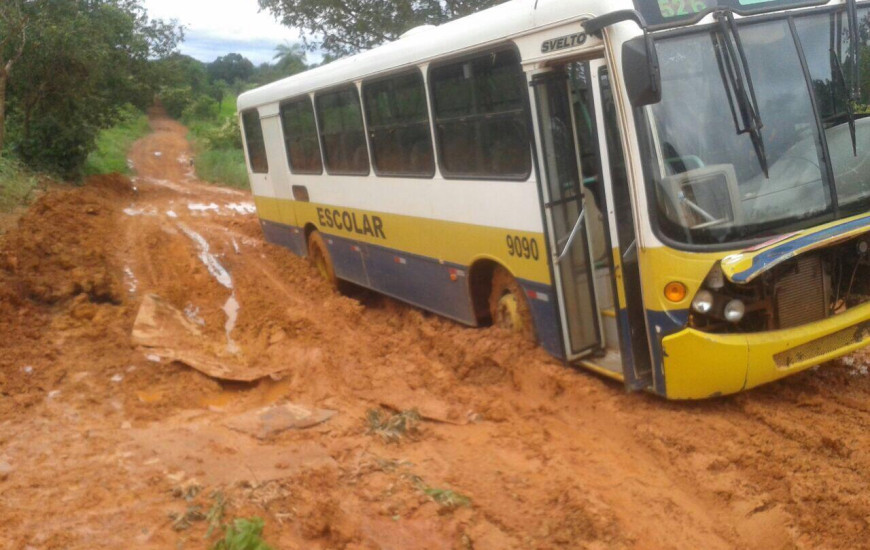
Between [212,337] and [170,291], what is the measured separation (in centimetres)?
195

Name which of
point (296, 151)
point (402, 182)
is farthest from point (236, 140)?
point (402, 182)

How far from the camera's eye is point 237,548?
4.01 meters

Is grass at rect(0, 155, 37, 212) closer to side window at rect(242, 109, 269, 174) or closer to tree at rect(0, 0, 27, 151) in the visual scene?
tree at rect(0, 0, 27, 151)

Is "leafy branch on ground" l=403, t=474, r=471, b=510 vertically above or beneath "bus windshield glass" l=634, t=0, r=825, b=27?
beneath

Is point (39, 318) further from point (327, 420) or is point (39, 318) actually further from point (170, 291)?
point (327, 420)

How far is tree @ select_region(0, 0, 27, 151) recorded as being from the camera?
504 inches

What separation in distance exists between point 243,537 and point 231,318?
6.22m

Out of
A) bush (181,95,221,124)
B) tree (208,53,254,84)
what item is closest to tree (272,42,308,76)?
bush (181,95,221,124)

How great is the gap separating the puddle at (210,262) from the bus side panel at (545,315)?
603cm

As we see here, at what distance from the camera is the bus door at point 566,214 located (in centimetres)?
586

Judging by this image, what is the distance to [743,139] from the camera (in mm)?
5051

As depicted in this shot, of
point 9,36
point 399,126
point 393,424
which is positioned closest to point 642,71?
point 393,424

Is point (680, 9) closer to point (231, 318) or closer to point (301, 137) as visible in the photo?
Answer: point (301, 137)

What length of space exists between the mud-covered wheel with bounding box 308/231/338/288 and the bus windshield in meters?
6.24
